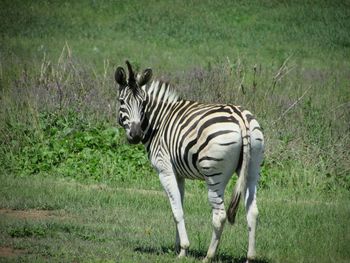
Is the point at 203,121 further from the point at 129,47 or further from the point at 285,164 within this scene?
the point at 129,47

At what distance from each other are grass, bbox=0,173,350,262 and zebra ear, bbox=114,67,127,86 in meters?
2.10

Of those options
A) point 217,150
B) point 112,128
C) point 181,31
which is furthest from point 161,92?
point 181,31

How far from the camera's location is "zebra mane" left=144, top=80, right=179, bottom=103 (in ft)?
32.2

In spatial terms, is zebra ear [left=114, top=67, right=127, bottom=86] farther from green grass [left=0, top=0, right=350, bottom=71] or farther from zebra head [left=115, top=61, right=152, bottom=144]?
green grass [left=0, top=0, right=350, bottom=71]

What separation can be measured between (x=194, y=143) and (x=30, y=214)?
382cm

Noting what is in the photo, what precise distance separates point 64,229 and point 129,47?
22692 millimetres

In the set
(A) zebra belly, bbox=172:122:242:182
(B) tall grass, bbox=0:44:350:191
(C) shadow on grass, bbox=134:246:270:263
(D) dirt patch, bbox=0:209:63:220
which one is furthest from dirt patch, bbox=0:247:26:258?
(B) tall grass, bbox=0:44:350:191

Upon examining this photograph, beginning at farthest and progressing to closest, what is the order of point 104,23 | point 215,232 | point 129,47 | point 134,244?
point 104,23 < point 129,47 < point 134,244 < point 215,232

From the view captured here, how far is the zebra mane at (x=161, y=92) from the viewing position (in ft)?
32.2

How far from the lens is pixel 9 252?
9.01 meters

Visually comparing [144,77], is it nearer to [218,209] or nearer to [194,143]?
[194,143]

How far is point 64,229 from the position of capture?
1030 centimetres

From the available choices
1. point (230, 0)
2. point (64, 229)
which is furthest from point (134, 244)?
point (230, 0)

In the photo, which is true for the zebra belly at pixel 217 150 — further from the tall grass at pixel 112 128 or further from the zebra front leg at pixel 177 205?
the tall grass at pixel 112 128
